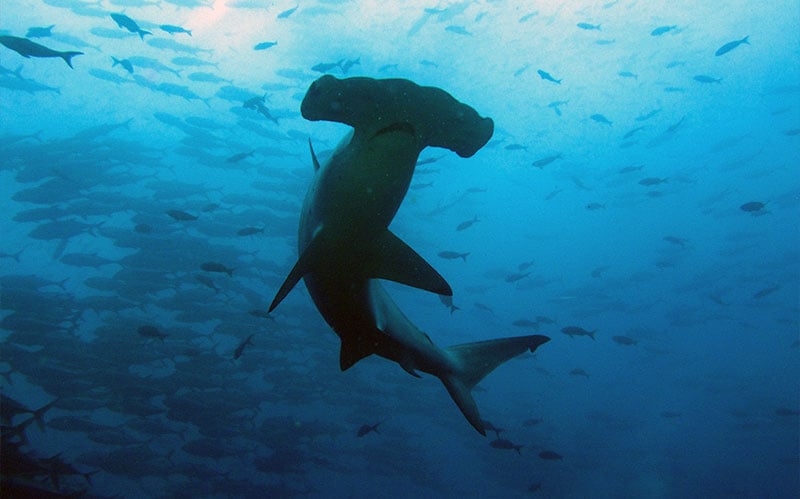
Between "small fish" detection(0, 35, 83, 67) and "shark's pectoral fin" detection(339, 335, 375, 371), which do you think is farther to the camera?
"small fish" detection(0, 35, 83, 67)

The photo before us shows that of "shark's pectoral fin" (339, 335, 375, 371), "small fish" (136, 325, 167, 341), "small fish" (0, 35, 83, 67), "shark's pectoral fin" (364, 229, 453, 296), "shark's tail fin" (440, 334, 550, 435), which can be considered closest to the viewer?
"shark's pectoral fin" (364, 229, 453, 296)

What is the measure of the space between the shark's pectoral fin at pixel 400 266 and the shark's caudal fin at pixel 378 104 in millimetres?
735

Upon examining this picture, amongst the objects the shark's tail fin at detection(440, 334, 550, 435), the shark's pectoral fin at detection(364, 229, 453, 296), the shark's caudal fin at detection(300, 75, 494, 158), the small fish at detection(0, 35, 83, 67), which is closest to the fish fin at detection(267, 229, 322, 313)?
the shark's pectoral fin at detection(364, 229, 453, 296)

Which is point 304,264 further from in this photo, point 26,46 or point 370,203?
point 26,46

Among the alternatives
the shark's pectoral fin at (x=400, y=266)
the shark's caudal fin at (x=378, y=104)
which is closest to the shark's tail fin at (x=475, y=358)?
the shark's pectoral fin at (x=400, y=266)

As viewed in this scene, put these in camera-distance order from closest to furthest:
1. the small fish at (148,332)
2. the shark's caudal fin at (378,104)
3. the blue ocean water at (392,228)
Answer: the shark's caudal fin at (378,104) → the small fish at (148,332) → the blue ocean water at (392,228)

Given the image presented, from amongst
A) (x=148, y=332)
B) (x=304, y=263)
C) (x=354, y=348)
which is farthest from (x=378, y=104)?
(x=148, y=332)

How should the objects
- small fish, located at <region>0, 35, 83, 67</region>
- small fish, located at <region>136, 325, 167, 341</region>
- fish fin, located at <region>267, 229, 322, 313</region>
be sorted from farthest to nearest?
small fish, located at <region>136, 325, 167, 341</region> → small fish, located at <region>0, 35, 83, 67</region> → fish fin, located at <region>267, 229, 322, 313</region>

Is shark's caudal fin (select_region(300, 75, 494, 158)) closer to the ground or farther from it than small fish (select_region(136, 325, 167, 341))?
farther from it

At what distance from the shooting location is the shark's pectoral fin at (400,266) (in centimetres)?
296

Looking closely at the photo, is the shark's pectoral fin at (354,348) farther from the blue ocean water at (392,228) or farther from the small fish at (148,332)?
the small fish at (148,332)

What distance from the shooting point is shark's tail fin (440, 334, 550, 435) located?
13.4ft

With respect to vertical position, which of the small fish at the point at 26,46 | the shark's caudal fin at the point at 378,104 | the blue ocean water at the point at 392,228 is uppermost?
the small fish at the point at 26,46

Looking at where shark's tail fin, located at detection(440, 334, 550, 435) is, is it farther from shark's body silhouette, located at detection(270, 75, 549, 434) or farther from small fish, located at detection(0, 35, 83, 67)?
small fish, located at detection(0, 35, 83, 67)
